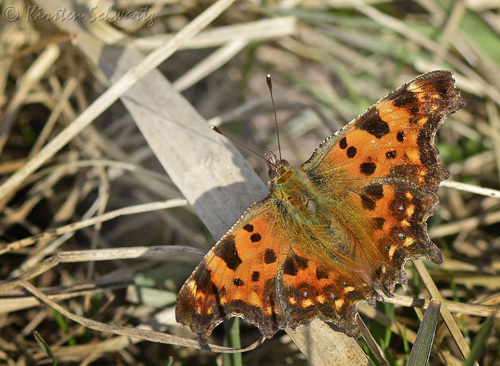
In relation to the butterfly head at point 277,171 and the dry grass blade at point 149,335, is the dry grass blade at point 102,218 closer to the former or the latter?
the dry grass blade at point 149,335

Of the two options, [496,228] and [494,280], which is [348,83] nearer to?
[496,228]

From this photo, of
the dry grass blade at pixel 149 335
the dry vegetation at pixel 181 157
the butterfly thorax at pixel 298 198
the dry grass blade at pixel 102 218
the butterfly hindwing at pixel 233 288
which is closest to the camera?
the butterfly hindwing at pixel 233 288

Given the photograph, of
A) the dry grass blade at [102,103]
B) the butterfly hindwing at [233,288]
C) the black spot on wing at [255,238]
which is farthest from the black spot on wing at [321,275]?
the dry grass blade at [102,103]

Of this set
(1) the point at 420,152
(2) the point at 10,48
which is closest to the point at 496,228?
(1) the point at 420,152

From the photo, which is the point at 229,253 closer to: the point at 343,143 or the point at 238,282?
the point at 238,282

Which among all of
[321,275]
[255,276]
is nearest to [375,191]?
[321,275]

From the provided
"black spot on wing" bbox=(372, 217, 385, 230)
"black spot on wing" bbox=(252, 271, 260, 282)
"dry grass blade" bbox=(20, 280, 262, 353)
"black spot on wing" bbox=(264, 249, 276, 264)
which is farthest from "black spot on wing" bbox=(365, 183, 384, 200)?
"dry grass blade" bbox=(20, 280, 262, 353)
